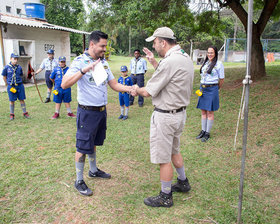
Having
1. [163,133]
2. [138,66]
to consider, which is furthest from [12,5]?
[163,133]

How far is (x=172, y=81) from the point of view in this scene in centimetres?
281

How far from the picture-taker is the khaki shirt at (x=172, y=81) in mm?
2770

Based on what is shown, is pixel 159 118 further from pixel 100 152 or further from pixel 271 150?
pixel 271 150

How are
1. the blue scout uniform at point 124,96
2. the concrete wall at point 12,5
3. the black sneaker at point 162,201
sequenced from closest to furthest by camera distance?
1. the black sneaker at point 162,201
2. the blue scout uniform at point 124,96
3. the concrete wall at point 12,5

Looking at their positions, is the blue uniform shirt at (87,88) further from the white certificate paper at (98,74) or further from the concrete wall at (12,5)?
the concrete wall at (12,5)

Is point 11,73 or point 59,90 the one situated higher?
point 11,73

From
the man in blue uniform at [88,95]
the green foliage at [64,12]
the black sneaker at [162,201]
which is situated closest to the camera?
the man in blue uniform at [88,95]

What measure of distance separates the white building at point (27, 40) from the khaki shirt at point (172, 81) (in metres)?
11.3

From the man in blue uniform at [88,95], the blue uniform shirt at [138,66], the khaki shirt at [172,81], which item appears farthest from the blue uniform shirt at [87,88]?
the blue uniform shirt at [138,66]

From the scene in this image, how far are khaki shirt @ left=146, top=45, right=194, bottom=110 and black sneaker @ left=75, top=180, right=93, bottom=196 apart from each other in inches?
62.0

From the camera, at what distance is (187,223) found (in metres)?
2.89

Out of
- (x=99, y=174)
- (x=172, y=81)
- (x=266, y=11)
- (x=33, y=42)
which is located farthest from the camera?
(x=33, y=42)

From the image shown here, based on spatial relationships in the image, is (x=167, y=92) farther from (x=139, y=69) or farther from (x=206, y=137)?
(x=139, y=69)

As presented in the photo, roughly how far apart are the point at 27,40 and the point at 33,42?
0.37 m
